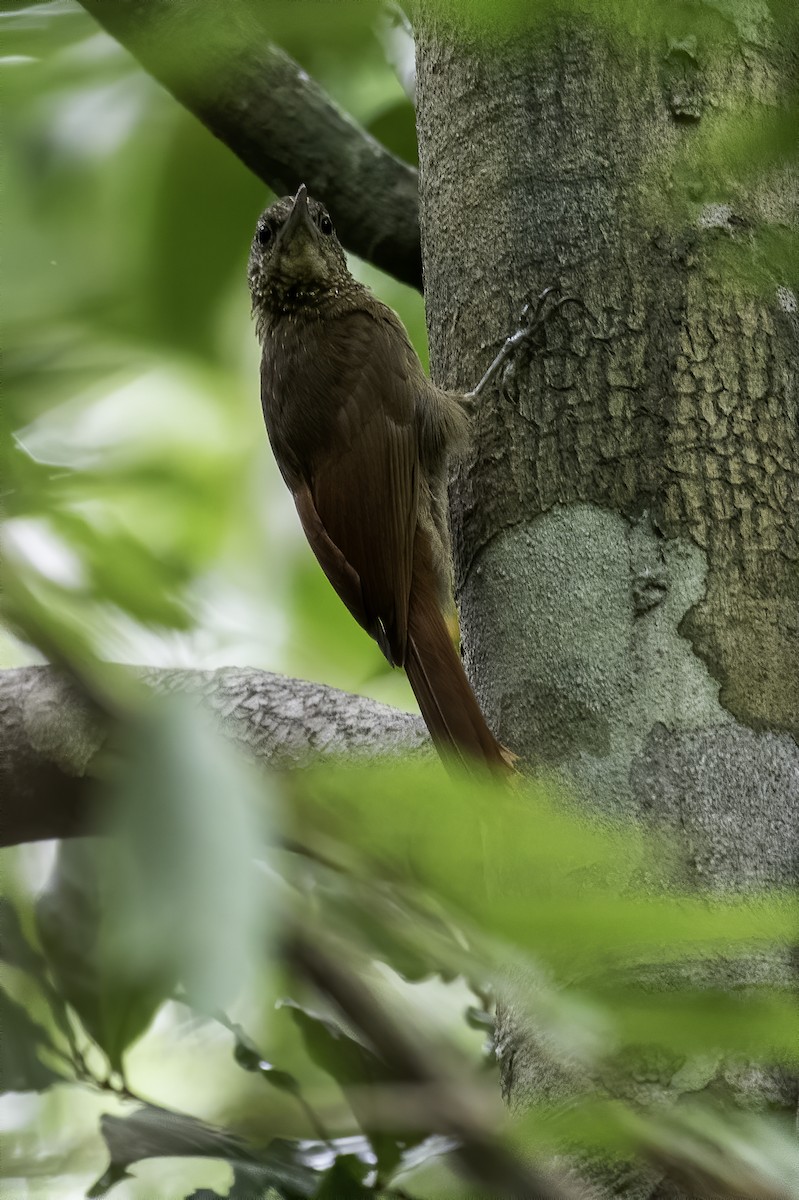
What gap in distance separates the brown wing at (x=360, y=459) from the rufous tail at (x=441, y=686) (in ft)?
0.12

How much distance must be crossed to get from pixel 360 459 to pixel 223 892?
2.22 metres

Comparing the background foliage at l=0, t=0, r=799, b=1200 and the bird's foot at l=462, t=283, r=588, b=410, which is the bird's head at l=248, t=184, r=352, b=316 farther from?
the background foliage at l=0, t=0, r=799, b=1200

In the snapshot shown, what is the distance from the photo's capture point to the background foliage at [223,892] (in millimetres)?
358

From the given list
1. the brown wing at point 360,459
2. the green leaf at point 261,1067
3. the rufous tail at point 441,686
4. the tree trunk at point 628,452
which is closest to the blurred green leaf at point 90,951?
the green leaf at point 261,1067

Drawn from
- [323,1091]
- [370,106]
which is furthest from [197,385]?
[370,106]

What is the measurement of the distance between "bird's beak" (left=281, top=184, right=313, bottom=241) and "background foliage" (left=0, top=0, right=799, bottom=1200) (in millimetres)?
1730

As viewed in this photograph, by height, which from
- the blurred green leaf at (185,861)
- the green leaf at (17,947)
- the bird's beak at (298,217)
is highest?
the bird's beak at (298,217)

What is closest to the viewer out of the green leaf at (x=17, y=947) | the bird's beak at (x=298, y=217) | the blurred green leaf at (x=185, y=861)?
the blurred green leaf at (x=185, y=861)

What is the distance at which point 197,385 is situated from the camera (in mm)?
1120

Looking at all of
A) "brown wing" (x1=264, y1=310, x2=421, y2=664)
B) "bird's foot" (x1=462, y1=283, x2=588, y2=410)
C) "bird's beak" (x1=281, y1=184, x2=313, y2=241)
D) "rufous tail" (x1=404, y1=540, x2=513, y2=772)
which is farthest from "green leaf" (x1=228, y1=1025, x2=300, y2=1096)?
"bird's beak" (x1=281, y1=184, x2=313, y2=241)

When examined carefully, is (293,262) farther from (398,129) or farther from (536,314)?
(536,314)

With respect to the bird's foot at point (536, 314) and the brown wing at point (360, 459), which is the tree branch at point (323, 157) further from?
the bird's foot at point (536, 314)

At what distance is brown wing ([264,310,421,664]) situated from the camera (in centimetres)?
229

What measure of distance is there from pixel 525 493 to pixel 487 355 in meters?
0.26
